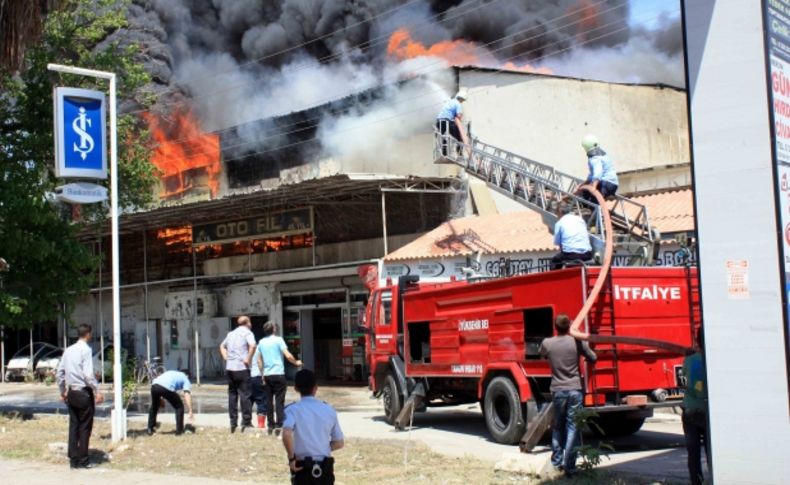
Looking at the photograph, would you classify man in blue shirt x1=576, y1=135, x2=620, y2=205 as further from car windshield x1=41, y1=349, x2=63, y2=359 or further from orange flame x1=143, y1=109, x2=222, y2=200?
car windshield x1=41, y1=349, x2=63, y2=359

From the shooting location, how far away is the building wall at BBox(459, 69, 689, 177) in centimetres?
2450

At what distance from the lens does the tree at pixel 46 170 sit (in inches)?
675

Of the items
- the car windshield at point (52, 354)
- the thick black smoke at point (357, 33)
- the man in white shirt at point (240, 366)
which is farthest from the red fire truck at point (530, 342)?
the car windshield at point (52, 354)

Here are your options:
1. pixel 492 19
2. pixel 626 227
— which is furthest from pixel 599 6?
pixel 626 227

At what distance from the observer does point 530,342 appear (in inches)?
464

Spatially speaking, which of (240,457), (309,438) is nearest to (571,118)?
(240,457)

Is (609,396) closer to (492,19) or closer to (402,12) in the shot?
(492,19)

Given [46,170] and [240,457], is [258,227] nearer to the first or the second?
[46,170]

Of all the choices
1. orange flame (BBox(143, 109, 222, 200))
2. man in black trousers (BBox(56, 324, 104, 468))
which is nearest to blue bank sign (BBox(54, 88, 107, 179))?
man in black trousers (BBox(56, 324, 104, 468))

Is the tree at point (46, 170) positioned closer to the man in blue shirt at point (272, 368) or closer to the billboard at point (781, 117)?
the man in blue shirt at point (272, 368)

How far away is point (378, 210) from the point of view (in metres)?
24.3

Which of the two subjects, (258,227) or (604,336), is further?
(258,227)

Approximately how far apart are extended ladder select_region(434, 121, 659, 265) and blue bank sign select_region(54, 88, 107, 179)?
24.6 feet

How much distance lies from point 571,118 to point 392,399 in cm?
1376
